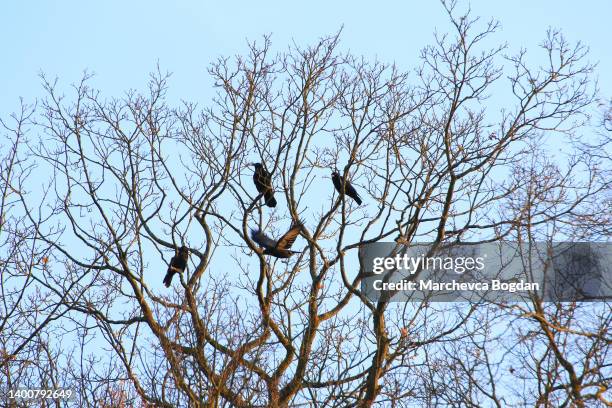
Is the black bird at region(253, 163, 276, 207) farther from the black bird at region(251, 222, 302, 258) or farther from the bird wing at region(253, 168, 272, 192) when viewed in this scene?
the black bird at region(251, 222, 302, 258)

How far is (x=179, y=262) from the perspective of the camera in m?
13.1

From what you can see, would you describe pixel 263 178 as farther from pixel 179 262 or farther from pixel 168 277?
pixel 168 277

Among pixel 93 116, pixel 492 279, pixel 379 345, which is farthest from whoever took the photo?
pixel 93 116

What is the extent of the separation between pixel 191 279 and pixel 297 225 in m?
1.55

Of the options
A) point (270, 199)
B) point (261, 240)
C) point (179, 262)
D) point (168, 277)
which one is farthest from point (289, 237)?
point (168, 277)

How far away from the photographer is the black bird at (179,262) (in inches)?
513

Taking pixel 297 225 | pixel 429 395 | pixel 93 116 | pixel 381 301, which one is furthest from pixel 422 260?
pixel 93 116

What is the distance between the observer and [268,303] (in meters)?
13.0

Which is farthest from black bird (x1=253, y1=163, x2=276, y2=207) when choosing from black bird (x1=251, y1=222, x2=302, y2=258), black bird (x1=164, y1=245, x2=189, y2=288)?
black bird (x1=164, y1=245, x2=189, y2=288)

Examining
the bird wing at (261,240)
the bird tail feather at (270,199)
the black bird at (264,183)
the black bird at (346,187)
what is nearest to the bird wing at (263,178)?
the black bird at (264,183)

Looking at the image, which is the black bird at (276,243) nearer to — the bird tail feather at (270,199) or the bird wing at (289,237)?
the bird wing at (289,237)

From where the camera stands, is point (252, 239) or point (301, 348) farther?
point (252, 239)

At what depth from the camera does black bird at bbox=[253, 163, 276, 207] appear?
42.0ft

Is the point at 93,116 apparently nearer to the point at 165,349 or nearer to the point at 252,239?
the point at 252,239
